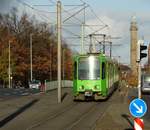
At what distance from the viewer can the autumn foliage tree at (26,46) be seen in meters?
95.5

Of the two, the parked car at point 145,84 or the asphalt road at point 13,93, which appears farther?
the parked car at point 145,84

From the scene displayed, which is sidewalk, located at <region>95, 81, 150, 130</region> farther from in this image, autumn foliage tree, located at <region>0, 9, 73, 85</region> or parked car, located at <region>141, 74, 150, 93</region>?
autumn foliage tree, located at <region>0, 9, 73, 85</region>

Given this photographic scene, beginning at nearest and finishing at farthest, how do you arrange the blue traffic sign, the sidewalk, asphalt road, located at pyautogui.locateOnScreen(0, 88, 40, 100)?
the blue traffic sign → the sidewalk → asphalt road, located at pyautogui.locateOnScreen(0, 88, 40, 100)

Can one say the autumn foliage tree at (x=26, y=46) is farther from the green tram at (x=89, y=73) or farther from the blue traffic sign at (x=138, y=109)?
the blue traffic sign at (x=138, y=109)

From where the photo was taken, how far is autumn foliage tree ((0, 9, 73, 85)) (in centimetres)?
9550

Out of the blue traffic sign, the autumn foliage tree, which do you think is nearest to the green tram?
the blue traffic sign

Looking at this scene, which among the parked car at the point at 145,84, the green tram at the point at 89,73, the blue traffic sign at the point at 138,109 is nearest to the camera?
the blue traffic sign at the point at 138,109

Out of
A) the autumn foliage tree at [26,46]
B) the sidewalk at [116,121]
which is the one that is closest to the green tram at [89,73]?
the sidewalk at [116,121]

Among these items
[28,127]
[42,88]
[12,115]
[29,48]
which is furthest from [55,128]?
[29,48]

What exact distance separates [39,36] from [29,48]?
5.00m

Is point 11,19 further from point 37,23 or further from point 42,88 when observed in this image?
point 42,88

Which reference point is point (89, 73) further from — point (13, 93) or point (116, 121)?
point (13, 93)

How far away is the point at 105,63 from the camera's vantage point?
40719mm

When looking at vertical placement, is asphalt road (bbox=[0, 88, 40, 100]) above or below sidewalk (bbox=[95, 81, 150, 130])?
below
